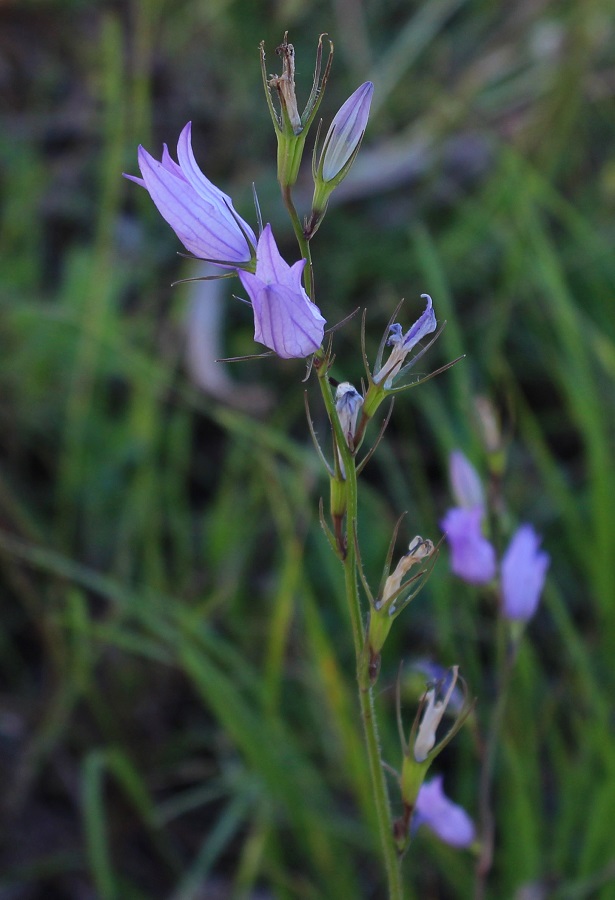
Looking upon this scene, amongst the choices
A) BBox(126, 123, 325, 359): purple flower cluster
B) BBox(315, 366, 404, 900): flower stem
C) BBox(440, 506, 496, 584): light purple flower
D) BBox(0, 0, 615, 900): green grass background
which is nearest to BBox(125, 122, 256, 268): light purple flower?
BBox(126, 123, 325, 359): purple flower cluster

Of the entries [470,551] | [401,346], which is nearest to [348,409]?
[401,346]

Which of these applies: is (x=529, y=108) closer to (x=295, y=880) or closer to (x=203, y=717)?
(x=203, y=717)

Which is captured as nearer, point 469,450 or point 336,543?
point 336,543

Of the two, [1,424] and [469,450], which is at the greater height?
[1,424]

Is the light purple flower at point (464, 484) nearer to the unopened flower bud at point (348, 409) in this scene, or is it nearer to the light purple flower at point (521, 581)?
the light purple flower at point (521, 581)

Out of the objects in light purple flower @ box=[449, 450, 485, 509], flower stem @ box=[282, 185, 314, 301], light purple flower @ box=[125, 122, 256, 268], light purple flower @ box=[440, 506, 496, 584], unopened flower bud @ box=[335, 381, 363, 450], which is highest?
light purple flower @ box=[125, 122, 256, 268]

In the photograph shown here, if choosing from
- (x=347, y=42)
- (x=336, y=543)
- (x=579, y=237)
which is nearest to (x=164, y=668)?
(x=336, y=543)

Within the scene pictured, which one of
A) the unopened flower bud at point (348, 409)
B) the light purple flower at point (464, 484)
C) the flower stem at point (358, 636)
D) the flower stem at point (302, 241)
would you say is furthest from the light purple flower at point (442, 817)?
the flower stem at point (302, 241)

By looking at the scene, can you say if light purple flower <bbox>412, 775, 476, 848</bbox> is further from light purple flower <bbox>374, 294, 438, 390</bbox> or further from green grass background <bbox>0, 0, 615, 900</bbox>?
light purple flower <bbox>374, 294, 438, 390</bbox>
